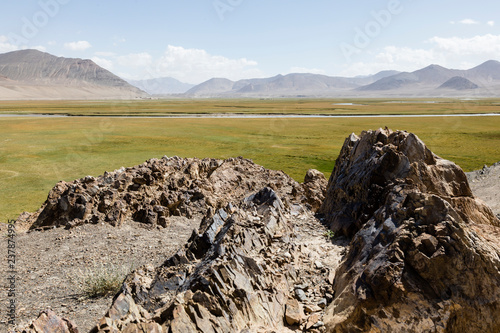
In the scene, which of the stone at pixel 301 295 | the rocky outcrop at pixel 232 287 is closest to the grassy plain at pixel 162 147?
the rocky outcrop at pixel 232 287

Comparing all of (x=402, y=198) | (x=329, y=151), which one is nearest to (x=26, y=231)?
(x=402, y=198)

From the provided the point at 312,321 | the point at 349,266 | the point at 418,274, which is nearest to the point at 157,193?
the point at 349,266

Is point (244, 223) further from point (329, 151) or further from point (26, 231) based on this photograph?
point (329, 151)

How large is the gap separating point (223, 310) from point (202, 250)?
299 centimetres

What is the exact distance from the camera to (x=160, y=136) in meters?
61.8

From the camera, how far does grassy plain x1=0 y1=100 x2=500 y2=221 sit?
32969 millimetres

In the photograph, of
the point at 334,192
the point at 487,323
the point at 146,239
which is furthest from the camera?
the point at 146,239

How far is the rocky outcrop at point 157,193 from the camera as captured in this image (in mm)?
17859

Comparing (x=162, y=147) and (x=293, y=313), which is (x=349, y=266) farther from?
(x=162, y=147)

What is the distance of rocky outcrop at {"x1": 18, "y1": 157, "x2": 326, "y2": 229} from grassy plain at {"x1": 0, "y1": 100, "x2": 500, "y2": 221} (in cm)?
589

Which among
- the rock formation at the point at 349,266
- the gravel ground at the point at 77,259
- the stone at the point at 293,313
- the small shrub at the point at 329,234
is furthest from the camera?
the small shrub at the point at 329,234

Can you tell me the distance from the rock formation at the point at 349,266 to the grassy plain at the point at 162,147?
695 inches

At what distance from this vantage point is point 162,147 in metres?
50.6

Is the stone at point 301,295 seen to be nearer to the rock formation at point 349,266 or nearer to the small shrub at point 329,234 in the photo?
the rock formation at point 349,266
